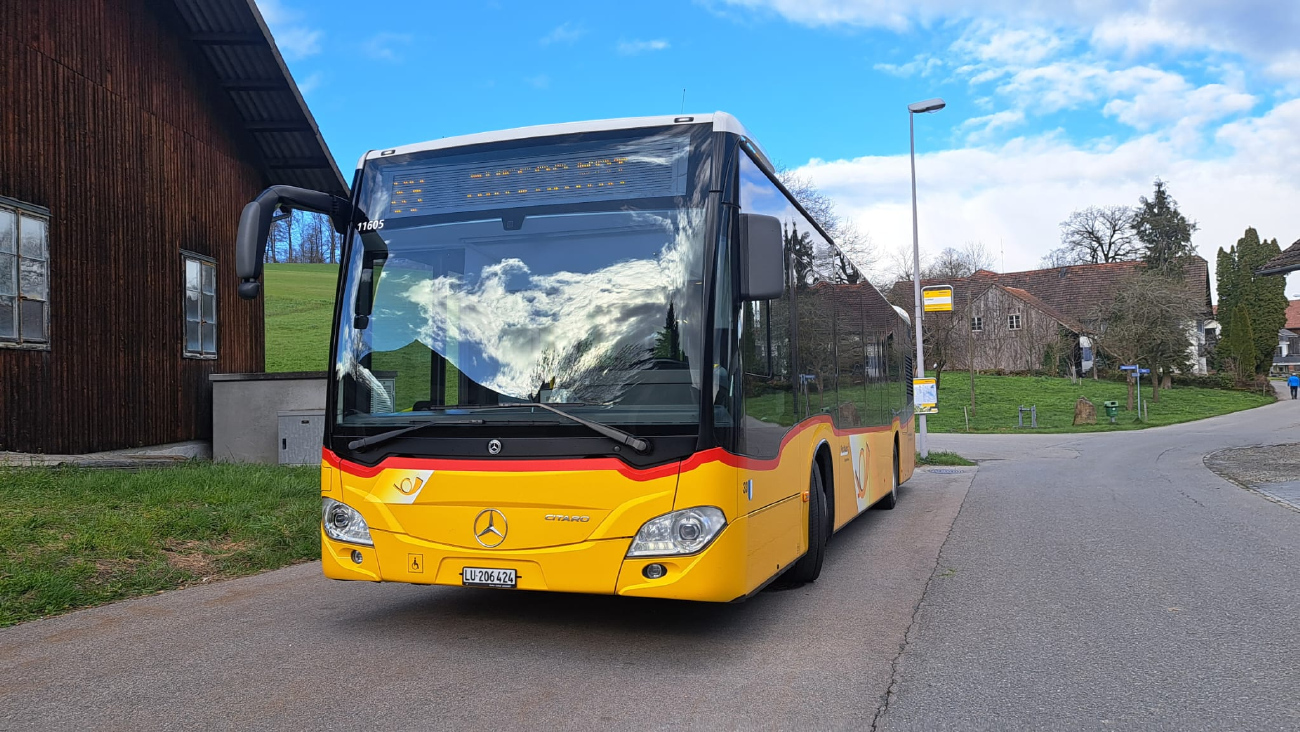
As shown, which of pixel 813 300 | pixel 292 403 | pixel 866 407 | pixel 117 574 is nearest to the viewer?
pixel 117 574

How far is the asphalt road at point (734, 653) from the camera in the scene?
14.3ft

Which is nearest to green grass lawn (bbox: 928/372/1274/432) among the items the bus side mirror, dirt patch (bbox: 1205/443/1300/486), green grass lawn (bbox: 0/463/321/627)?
dirt patch (bbox: 1205/443/1300/486)

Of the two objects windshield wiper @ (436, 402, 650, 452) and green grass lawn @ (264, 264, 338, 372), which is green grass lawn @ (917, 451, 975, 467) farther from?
windshield wiper @ (436, 402, 650, 452)

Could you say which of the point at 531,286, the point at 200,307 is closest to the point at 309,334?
the point at 200,307

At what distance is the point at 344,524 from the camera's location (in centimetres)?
571

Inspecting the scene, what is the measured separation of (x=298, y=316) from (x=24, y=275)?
135 ft

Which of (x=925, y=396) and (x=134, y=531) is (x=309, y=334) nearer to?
(x=925, y=396)

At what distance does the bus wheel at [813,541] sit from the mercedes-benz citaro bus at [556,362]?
1.11m

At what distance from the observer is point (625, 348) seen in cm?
537

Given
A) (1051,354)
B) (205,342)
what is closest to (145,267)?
(205,342)

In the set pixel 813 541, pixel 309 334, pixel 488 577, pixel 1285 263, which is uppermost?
pixel 309 334

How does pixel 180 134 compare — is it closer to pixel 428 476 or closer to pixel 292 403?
pixel 292 403

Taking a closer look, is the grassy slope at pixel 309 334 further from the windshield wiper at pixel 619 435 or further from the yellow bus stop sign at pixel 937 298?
the yellow bus stop sign at pixel 937 298

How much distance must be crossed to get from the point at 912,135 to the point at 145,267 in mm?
15939
